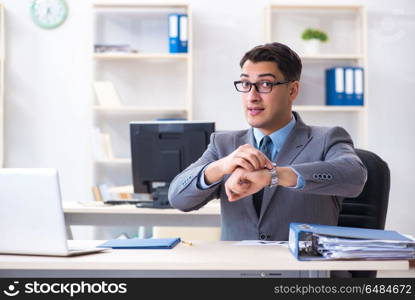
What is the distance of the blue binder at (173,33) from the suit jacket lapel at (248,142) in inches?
100

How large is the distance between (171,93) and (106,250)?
3344 mm

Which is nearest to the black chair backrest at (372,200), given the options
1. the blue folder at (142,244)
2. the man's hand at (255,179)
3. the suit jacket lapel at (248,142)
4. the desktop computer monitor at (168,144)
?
the suit jacket lapel at (248,142)

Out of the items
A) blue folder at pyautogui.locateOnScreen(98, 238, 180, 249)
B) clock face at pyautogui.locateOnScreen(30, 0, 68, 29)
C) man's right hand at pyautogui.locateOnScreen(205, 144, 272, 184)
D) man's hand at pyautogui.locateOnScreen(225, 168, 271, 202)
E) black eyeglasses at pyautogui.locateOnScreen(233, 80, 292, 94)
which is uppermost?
clock face at pyautogui.locateOnScreen(30, 0, 68, 29)

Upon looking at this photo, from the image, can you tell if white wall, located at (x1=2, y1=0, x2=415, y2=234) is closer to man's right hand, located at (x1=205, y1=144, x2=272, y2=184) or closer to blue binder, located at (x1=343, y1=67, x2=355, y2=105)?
blue binder, located at (x1=343, y1=67, x2=355, y2=105)

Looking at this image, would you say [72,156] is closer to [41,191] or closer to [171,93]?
[171,93]

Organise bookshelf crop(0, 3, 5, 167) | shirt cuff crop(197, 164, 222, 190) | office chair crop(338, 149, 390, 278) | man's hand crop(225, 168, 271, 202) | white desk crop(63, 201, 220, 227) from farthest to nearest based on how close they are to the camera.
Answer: bookshelf crop(0, 3, 5, 167), white desk crop(63, 201, 220, 227), office chair crop(338, 149, 390, 278), shirt cuff crop(197, 164, 222, 190), man's hand crop(225, 168, 271, 202)

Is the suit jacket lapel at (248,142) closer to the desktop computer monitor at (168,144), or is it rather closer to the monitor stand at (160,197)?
the desktop computer monitor at (168,144)

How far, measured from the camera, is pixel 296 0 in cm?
512

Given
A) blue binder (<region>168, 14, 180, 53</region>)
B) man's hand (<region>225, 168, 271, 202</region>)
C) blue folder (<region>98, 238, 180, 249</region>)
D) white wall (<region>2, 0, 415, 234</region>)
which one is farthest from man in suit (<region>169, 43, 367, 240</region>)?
white wall (<region>2, 0, 415, 234</region>)

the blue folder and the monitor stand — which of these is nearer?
the blue folder

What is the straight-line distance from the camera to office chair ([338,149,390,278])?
2.39m

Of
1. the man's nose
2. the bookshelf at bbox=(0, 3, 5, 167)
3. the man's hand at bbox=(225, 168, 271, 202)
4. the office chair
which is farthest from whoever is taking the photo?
the bookshelf at bbox=(0, 3, 5, 167)

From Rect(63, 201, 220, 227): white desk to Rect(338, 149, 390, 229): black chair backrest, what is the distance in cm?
98

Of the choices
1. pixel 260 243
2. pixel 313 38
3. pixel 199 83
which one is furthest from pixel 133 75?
pixel 260 243
